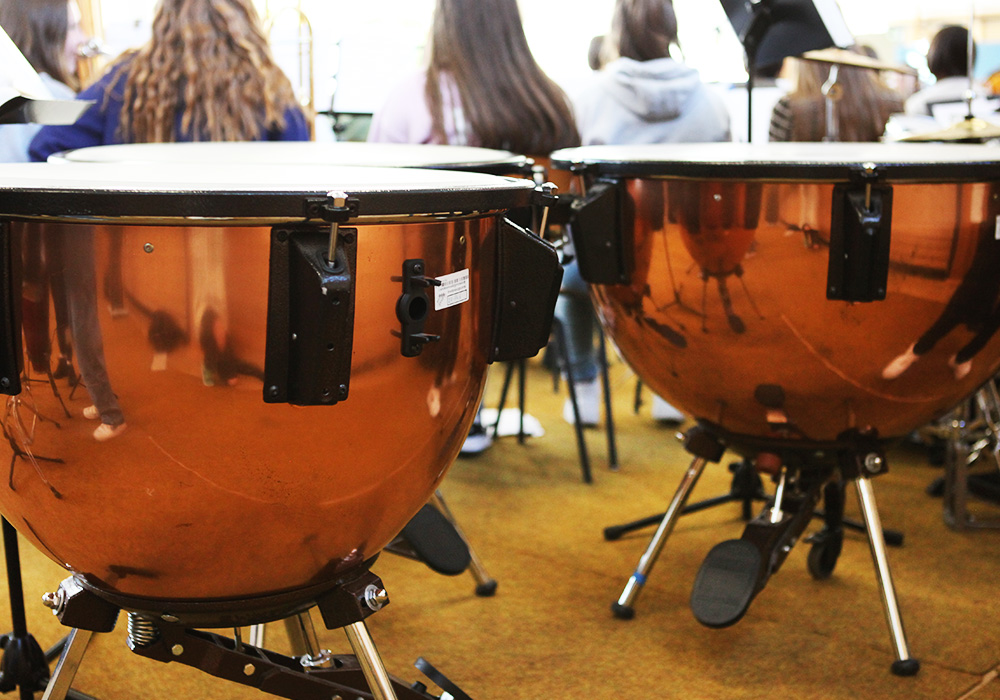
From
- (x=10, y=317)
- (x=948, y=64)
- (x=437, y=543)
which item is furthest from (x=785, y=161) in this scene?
(x=948, y=64)

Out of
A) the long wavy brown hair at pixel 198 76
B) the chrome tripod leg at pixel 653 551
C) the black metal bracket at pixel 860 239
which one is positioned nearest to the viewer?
the black metal bracket at pixel 860 239

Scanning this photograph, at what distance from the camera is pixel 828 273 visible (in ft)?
4.54

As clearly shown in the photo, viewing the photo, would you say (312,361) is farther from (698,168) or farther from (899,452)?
(899,452)

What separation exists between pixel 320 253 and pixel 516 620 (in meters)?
1.08

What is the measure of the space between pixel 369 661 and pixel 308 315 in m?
0.45

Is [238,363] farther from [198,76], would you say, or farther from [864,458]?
[198,76]

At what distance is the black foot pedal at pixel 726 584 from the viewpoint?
1562 mm

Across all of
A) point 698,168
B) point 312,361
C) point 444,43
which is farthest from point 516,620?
A: point 444,43

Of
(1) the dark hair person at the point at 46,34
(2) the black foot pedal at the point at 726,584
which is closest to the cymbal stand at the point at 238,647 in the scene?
(2) the black foot pedal at the point at 726,584

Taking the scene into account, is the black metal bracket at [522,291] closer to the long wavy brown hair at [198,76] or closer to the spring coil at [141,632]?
the spring coil at [141,632]

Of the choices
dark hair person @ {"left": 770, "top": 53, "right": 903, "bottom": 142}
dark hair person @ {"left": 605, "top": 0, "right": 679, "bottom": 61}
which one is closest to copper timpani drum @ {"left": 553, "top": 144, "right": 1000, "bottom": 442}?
dark hair person @ {"left": 605, "top": 0, "right": 679, "bottom": 61}

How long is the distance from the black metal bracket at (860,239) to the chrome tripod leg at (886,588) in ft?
1.26

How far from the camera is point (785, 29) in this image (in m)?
2.16

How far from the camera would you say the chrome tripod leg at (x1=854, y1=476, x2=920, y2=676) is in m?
1.60
